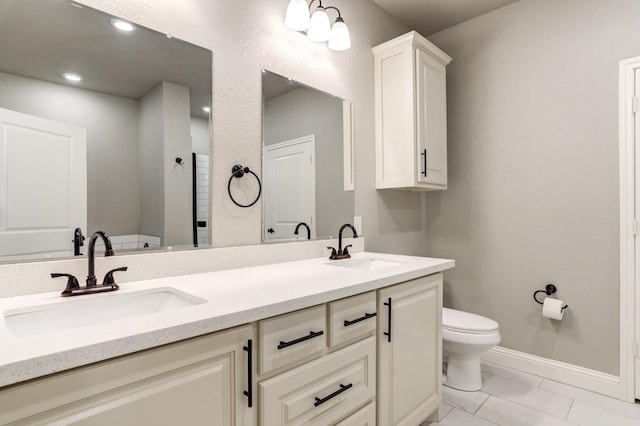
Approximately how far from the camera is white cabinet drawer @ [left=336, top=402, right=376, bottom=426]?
51.3 inches

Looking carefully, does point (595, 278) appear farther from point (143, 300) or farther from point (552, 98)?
point (143, 300)

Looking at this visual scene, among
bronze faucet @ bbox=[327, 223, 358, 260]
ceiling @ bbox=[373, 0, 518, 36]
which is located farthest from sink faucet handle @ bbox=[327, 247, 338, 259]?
ceiling @ bbox=[373, 0, 518, 36]

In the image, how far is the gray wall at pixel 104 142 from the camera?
119cm

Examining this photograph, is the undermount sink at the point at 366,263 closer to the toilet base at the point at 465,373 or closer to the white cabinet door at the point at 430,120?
the white cabinet door at the point at 430,120

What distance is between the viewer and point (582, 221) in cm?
227

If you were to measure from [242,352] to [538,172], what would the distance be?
243 cm

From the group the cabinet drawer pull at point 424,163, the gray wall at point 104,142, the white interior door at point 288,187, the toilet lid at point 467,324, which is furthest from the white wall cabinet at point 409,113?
the gray wall at point 104,142

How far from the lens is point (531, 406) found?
204cm

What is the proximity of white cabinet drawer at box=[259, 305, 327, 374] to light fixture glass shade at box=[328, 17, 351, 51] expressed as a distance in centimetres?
157

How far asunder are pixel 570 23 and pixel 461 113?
870mm

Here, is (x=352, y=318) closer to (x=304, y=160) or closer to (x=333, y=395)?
(x=333, y=395)

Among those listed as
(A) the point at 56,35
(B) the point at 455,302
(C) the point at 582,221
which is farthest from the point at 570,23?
(A) the point at 56,35

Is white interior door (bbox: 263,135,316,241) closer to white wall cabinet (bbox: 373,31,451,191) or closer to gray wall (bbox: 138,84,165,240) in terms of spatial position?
gray wall (bbox: 138,84,165,240)

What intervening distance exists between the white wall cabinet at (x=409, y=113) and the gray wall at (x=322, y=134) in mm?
381
